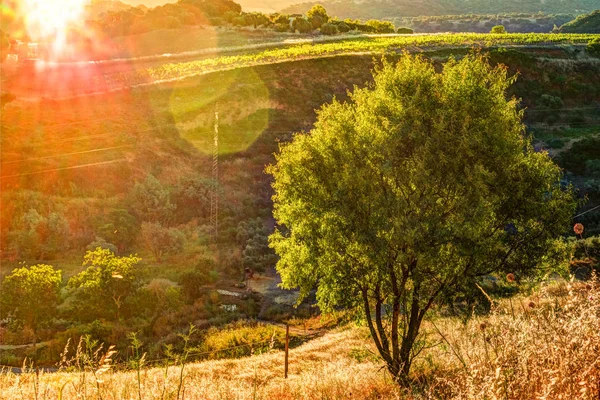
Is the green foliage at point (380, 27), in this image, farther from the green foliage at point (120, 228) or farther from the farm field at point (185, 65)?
the green foliage at point (120, 228)

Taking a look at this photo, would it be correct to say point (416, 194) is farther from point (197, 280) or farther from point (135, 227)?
point (135, 227)

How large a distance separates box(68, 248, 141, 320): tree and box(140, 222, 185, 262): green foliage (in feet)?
27.8

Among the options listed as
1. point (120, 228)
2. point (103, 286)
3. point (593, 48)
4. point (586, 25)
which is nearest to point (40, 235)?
point (120, 228)

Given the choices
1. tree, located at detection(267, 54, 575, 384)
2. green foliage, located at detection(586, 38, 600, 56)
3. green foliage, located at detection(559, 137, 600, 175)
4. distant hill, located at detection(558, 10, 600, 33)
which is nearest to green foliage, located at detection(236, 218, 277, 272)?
tree, located at detection(267, 54, 575, 384)

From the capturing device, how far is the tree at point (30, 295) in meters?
26.7

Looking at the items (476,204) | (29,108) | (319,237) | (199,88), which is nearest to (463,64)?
(476,204)

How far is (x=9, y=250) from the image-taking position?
36.5 m

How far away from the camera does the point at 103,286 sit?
2900 cm

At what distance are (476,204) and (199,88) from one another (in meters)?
60.1

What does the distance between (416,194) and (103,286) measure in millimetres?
20159

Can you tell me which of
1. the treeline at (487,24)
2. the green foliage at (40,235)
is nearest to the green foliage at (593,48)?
the green foliage at (40,235)

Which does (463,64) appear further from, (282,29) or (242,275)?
(282,29)

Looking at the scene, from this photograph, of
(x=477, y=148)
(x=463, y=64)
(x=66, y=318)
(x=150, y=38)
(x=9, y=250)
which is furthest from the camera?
(x=150, y=38)

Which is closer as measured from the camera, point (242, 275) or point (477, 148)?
point (477, 148)
